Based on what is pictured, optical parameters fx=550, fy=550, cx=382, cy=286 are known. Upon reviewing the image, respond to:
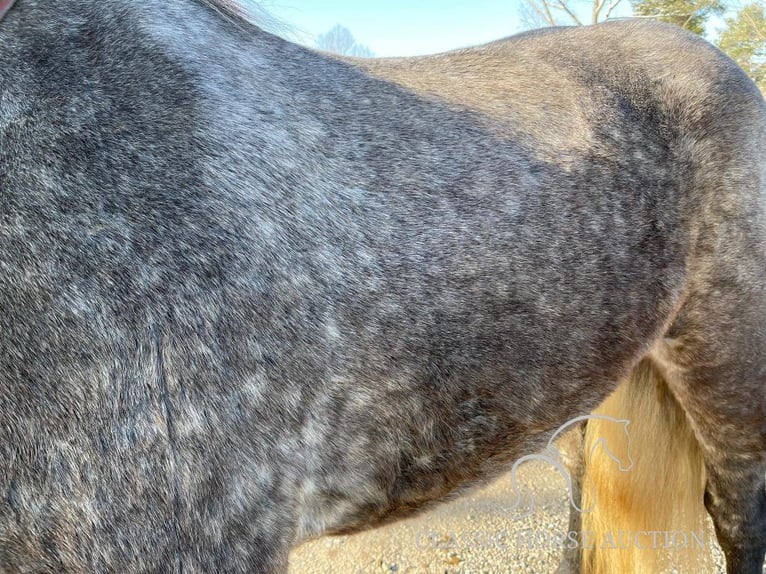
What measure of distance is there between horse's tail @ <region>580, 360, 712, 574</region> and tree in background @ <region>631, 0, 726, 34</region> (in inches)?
534

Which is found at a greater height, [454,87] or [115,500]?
[454,87]

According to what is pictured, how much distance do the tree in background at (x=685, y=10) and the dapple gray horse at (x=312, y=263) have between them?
539 inches

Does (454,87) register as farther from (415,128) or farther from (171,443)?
(171,443)

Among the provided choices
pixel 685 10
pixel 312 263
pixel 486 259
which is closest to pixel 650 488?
pixel 486 259

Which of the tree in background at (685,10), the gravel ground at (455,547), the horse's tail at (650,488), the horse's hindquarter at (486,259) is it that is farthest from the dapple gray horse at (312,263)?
the tree in background at (685,10)

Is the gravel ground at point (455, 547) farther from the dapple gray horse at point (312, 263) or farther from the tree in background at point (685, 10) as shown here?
the tree in background at point (685, 10)

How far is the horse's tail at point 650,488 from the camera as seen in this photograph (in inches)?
75.8

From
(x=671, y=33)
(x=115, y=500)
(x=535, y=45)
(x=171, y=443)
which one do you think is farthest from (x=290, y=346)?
(x=671, y=33)

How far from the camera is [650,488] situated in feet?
6.44

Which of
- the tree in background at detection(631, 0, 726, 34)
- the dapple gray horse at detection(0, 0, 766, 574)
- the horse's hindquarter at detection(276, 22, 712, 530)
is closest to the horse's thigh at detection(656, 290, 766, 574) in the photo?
the dapple gray horse at detection(0, 0, 766, 574)

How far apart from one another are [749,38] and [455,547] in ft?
51.1

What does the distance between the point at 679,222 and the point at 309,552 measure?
2.00 meters

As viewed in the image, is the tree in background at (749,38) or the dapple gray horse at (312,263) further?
the tree in background at (749,38)

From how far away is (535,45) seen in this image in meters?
1.62
